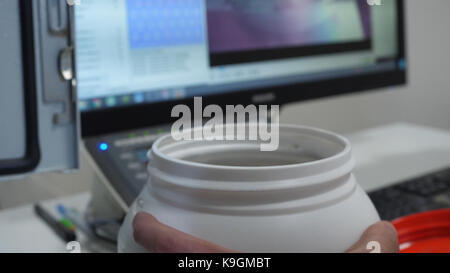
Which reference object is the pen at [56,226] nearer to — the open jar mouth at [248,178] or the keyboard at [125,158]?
the keyboard at [125,158]

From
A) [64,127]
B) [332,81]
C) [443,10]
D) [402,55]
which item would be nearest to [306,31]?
[332,81]

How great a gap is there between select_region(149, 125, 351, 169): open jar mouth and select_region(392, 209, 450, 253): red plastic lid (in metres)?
0.06

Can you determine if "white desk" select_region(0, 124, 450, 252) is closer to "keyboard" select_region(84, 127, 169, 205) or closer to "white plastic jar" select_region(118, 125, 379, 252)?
"keyboard" select_region(84, 127, 169, 205)

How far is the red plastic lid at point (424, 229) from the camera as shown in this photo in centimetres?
28

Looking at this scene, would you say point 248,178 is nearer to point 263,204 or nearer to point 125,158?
point 263,204

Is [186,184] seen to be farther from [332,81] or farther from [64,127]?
[332,81]


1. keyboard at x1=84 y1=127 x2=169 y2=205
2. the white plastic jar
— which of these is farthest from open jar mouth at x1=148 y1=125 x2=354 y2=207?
keyboard at x1=84 y1=127 x2=169 y2=205

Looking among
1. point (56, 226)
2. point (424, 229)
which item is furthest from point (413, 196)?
point (56, 226)

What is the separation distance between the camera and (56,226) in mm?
448

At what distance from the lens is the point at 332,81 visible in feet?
1.96

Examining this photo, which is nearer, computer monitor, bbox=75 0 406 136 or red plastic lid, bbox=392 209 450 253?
red plastic lid, bbox=392 209 450 253

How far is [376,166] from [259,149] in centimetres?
35

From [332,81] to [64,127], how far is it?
14.7 inches

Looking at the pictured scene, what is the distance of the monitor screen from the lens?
1.43 ft
